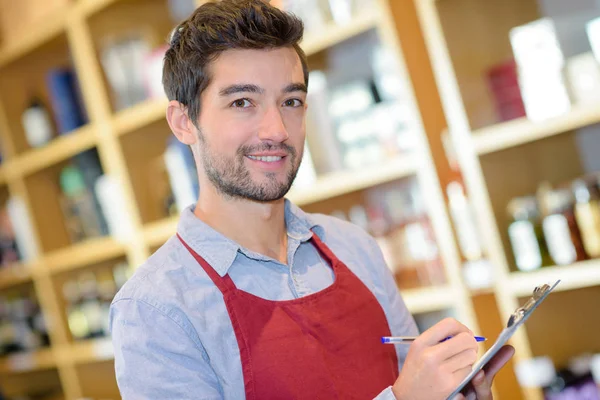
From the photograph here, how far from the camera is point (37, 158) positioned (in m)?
3.15

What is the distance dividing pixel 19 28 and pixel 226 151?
236cm

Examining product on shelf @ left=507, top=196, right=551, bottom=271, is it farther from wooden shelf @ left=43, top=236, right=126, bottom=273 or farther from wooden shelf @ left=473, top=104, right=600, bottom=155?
wooden shelf @ left=43, top=236, right=126, bottom=273

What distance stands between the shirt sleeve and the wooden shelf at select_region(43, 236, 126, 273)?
1.70m

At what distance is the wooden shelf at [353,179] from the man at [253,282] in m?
0.70

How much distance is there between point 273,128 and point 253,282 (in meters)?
0.28

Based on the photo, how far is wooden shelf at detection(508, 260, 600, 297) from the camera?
6.24 feet

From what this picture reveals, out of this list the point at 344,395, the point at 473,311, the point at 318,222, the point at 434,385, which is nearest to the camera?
the point at 434,385

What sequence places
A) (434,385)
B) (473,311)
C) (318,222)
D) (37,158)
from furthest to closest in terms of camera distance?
(37,158), (473,311), (318,222), (434,385)

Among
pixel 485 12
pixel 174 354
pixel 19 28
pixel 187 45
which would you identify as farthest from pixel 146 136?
pixel 174 354

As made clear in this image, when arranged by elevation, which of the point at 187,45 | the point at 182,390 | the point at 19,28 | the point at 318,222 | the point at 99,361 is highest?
the point at 19,28

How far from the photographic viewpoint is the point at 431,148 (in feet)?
6.93

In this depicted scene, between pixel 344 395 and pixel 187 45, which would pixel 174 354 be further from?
pixel 187 45

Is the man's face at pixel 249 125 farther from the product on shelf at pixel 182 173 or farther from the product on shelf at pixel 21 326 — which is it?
the product on shelf at pixel 21 326

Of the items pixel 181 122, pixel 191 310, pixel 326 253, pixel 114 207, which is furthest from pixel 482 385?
pixel 114 207
